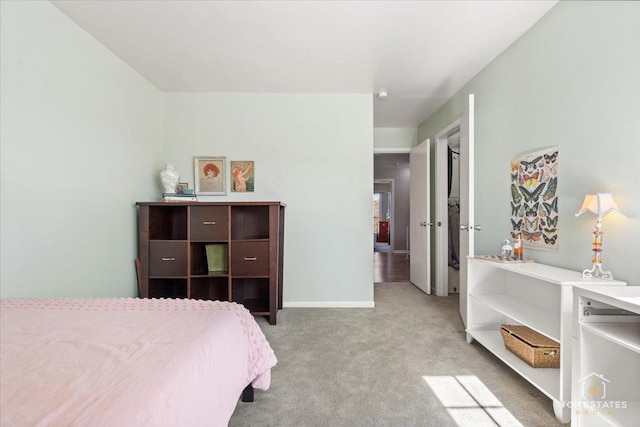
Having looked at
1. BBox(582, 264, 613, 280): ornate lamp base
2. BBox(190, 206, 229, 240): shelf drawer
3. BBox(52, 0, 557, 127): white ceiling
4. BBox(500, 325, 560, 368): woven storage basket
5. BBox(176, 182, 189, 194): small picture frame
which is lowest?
BBox(500, 325, 560, 368): woven storage basket

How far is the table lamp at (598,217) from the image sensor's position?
58.8 inches

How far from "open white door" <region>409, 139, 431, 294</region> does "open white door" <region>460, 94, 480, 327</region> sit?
1137 millimetres

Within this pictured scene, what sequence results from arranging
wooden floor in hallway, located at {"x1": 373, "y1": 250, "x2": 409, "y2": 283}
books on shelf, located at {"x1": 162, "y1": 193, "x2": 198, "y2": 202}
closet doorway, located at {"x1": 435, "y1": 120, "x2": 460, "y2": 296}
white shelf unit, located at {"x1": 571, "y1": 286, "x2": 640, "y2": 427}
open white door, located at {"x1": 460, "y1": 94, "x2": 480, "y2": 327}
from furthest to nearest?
A: wooden floor in hallway, located at {"x1": 373, "y1": 250, "x2": 409, "y2": 283} → closet doorway, located at {"x1": 435, "y1": 120, "x2": 460, "y2": 296} → books on shelf, located at {"x1": 162, "y1": 193, "x2": 198, "y2": 202} → open white door, located at {"x1": 460, "y1": 94, "x2": 480, "y2": 327} → white shelf unit, located at {"x1": 571, "y1": 286, "x2": 640, "y2": 427}

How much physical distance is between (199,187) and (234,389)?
2.50 meters

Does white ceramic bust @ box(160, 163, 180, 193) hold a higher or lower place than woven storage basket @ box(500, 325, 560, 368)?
higher

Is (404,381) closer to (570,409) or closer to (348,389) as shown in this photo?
(348,389)

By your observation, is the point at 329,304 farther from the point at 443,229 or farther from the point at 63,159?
the point at 63,159

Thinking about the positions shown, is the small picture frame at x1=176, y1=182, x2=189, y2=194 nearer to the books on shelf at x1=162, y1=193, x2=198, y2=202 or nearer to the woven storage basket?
the books on shelf at x1=162, y1=193, x2=198, y2=202

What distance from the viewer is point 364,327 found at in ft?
8.90

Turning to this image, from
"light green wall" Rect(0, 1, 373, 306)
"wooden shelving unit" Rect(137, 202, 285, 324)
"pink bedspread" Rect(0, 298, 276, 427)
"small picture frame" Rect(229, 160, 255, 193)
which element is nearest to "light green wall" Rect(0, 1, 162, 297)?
"light green wall" Rect(0, 1, 373, 306)

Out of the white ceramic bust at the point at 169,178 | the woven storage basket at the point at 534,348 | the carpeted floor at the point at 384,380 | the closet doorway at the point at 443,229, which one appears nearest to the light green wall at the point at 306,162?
the white ceramic bust at the point at 169,178

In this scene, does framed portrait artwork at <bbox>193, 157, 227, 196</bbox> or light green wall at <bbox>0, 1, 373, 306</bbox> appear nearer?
light green wall at <bbox>0, 1, 373, 306</bbox>

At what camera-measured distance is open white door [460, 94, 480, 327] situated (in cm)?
233

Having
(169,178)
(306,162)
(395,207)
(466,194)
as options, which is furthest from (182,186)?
(395,207)
